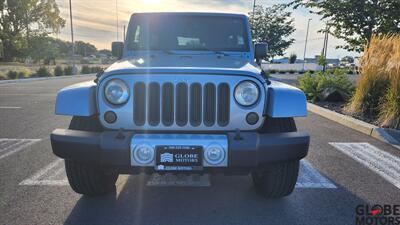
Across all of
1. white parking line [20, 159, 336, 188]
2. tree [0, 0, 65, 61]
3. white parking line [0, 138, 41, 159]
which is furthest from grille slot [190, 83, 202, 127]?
tree [0, 0, 65, 61]

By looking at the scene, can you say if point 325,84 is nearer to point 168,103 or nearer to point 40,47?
point 168,103

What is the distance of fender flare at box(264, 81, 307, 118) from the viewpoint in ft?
9.15

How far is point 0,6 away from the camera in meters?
36.2

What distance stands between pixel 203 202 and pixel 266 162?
3.04ft

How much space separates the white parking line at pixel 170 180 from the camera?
12.3ft

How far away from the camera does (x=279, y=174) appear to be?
3.18 meters

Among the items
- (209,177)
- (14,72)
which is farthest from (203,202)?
(14,72)

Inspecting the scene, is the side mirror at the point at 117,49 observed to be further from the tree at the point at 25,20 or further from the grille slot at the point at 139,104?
the tree at the point at 25,20

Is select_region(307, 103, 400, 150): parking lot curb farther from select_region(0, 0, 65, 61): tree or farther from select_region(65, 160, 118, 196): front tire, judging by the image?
select_region(0, 0, 65, 61): tree

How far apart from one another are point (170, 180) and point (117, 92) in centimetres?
149

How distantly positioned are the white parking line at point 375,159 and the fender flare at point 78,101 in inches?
133

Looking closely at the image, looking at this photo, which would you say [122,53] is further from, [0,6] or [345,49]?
[0,6]

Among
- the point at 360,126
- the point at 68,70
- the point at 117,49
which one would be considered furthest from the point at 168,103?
the point at 68,70

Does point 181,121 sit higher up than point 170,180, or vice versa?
point 181,121
